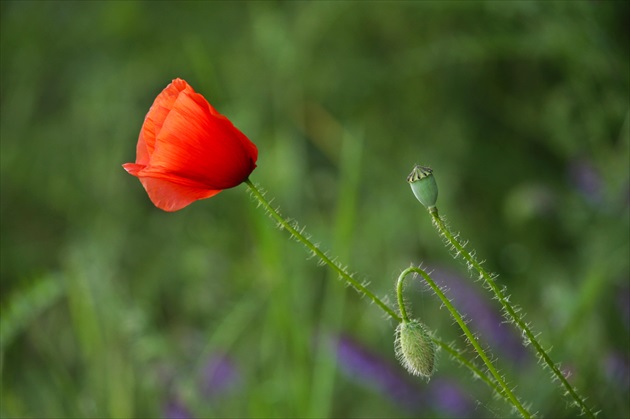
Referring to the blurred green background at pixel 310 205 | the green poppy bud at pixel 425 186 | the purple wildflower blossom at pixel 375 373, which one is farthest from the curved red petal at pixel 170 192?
the purple wildflower blossom at pixel 375 373

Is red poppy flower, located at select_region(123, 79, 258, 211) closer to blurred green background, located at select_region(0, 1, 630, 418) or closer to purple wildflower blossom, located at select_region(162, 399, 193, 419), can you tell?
blurred green background, located at select_region(0, 1, 630, 418)

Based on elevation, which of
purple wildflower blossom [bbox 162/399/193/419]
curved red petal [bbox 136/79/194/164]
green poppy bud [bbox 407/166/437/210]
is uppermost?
curved red petal [bbox 136/79/194/164]

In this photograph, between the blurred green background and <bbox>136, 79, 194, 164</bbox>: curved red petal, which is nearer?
<bbox>136, 79, 194, 164</bbox>: curved red petal

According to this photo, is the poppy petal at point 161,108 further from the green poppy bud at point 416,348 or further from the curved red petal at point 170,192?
the green poppy bud at point 416,348

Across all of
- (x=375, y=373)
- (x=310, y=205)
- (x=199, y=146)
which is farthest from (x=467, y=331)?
(x=310, y=205)

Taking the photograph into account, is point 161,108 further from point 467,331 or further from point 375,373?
point 375,373

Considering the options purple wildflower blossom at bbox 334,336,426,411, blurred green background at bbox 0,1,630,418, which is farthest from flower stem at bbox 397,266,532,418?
purple wildflower blossom at bbox 334,336,426,411
